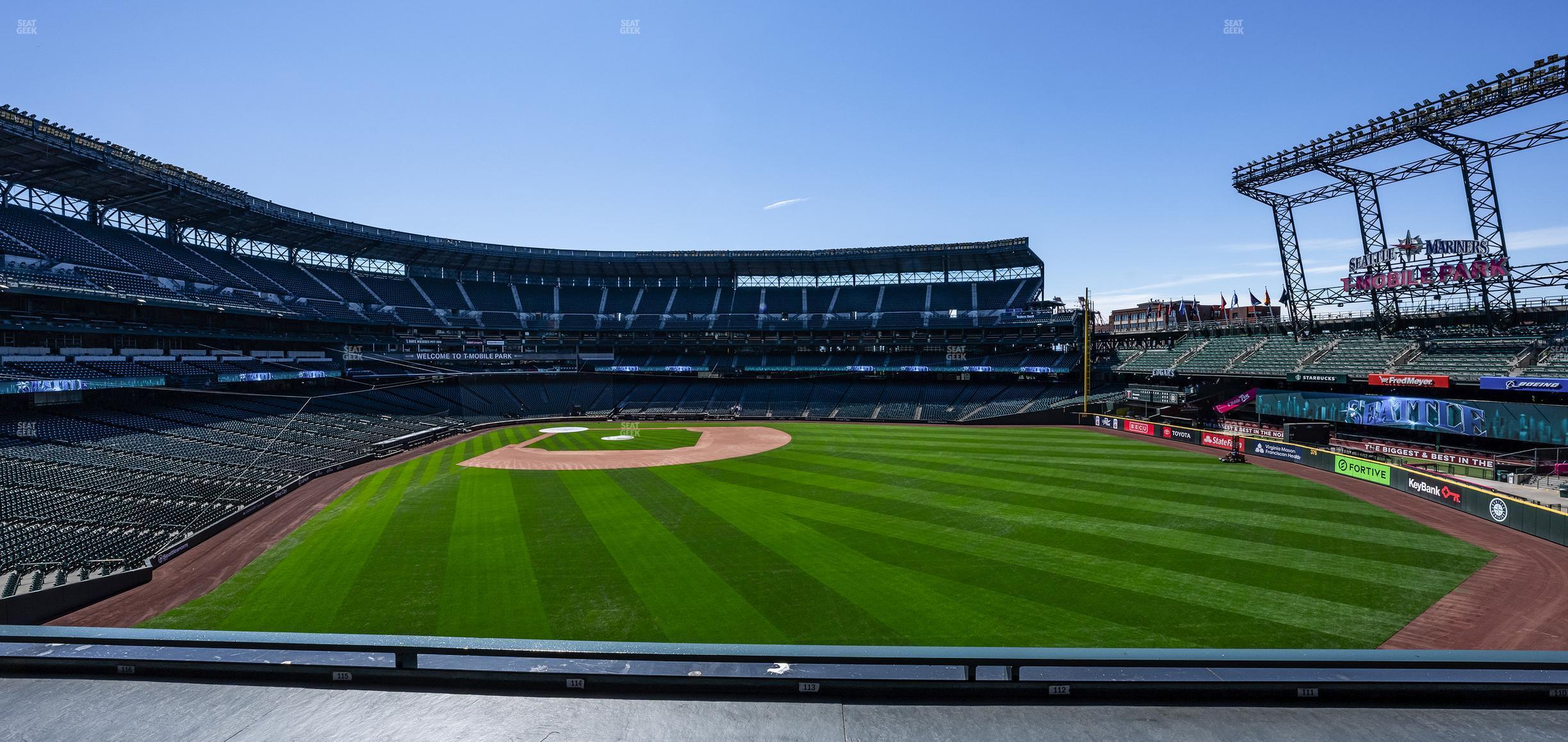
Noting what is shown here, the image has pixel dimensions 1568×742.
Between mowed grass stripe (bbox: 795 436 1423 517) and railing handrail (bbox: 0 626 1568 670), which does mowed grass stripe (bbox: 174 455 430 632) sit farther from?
mowed grass stripe (bbox: 795 436 1423 517)

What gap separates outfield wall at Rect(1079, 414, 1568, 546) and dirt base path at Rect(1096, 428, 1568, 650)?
0.37m

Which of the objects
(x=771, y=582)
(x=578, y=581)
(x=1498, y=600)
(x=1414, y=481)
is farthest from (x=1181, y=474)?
(x=578, y=581)

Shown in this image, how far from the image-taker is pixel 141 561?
18.9m

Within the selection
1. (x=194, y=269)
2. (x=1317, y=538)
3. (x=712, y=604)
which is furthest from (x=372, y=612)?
(x=194, y=269)

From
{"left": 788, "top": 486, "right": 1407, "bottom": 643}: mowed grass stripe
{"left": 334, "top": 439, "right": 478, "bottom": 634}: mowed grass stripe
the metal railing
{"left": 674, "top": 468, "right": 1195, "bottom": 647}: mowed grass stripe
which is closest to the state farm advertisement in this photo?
{"left": 788, "top": 486, "right": 1407, "bottom": 643}: mowed grass stripe

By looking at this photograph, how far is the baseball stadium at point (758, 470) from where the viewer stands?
13.0 meters

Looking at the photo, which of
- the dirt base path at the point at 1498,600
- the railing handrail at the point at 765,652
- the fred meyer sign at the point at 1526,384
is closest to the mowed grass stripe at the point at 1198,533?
the dirt base path at the point at 1498,600

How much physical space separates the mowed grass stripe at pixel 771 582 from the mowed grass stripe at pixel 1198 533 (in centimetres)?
869

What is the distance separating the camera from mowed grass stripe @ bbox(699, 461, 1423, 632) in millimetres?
14406

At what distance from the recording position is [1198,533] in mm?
20219

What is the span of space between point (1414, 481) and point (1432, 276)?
→ 957 inches

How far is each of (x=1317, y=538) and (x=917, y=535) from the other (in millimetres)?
12732

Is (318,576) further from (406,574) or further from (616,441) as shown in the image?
(616,441)

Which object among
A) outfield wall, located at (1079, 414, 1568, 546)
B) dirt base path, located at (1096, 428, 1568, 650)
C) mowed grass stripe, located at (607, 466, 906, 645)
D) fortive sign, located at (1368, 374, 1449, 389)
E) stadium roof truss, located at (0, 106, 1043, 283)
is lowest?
dirt base path, located at (1096, 428, 1568, 650)
